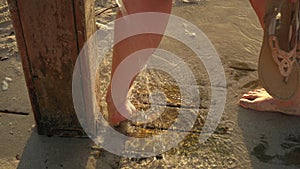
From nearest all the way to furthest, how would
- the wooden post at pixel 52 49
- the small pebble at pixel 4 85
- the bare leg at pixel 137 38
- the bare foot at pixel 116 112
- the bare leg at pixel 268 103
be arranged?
the wooden post at pixel 52 49 < the bare leg at pixel 137 38 < the bare foot at pixel 116 112 < the bare leg at pixel 268 103 < the small pebble at pixel 4 85

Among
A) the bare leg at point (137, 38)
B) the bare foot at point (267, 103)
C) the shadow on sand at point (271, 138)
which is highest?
the bare leg at point (137, 38)

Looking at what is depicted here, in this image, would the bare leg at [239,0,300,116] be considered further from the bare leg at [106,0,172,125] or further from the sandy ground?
the bare leg at [106,0,172,125]

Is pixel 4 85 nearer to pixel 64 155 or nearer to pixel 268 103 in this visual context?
pixel 64 155

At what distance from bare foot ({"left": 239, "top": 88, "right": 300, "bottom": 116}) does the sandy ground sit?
0.10 ft

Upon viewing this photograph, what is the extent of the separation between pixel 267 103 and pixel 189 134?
43cm

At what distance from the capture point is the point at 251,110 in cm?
216

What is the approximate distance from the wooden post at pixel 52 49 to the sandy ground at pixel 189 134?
0.11 meters

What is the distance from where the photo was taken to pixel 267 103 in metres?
2.14

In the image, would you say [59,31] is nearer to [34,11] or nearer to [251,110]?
[34,11]

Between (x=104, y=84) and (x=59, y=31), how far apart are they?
620mm

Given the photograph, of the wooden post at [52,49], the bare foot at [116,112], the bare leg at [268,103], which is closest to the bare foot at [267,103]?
the bare leg at [268,103]

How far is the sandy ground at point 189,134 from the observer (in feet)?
6.15

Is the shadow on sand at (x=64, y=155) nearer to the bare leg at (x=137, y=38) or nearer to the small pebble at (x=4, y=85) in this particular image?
the bare leg at (x=137, y=38)

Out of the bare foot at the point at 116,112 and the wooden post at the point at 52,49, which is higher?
the wooden post at the point at 52,49
